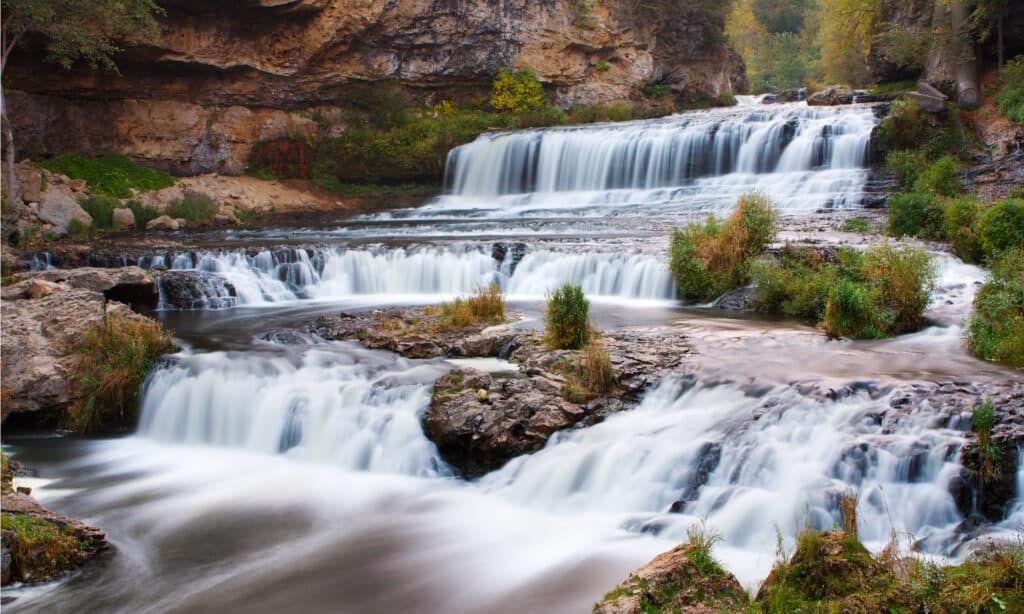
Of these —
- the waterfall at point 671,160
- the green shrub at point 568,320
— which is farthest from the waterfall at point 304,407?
the waterfall at point 671,160

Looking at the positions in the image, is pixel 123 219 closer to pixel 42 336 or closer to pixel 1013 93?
pixel 42 336

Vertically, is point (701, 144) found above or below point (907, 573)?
above

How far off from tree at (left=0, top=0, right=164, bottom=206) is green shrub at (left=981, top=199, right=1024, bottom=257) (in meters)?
21.1

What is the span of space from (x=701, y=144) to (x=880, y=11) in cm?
882

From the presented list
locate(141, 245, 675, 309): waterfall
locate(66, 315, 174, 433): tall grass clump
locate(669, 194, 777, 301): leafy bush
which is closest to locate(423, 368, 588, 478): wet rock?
locate(66, 315, 174, 433): tall grass clump

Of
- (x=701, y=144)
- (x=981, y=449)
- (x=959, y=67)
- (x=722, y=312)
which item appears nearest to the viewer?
(x=981, y=449)

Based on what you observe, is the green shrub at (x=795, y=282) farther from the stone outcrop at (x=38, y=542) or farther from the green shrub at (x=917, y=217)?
the stone outcrop at (x=38, y=542)

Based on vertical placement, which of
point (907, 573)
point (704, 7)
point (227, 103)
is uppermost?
point (704, 7)

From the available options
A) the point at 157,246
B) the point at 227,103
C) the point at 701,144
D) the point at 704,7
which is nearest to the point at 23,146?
the point at 227,103

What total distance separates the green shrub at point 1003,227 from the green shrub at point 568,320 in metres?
7.11

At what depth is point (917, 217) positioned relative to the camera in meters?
15.0

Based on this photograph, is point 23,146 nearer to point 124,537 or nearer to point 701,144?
point 701,144

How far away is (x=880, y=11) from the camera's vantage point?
88.2 feet

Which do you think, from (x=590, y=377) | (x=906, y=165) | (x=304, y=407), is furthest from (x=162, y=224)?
(x=906, y=165)
